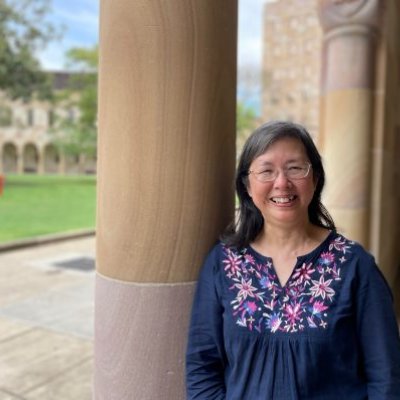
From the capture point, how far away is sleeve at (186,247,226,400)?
152 cm

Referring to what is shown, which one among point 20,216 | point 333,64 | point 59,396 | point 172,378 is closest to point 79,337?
point 59,396

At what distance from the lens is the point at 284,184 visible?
1.49 m

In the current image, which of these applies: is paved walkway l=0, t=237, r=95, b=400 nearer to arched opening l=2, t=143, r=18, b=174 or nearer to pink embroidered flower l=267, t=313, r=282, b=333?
pink embroidered flower l=267, t=313, r=282, b=333

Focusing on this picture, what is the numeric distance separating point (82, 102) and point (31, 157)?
28629 mm

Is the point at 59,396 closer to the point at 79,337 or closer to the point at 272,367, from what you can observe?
the point at 79,337

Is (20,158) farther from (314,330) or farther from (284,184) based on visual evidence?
(314,330)

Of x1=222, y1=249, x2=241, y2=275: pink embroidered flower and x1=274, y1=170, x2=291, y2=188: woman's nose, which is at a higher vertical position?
x1=274, y1=170, x2=291, y2=188: woman's nose

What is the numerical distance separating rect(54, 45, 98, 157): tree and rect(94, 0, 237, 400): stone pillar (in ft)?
122

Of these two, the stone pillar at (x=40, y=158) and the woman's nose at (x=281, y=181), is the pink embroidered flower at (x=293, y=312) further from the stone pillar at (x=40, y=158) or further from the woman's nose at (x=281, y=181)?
the stone pillar at (x=40, y=158)

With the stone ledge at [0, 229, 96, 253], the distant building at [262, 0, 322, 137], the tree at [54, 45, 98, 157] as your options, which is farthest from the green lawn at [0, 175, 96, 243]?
the distant building at [262, 0, 322, 137]

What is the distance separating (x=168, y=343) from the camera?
1.76 meters

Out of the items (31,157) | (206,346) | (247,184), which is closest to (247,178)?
(247,184)

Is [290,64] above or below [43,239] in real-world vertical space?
above

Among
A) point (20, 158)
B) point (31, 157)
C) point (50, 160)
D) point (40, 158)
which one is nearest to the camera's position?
point (20, 158)
